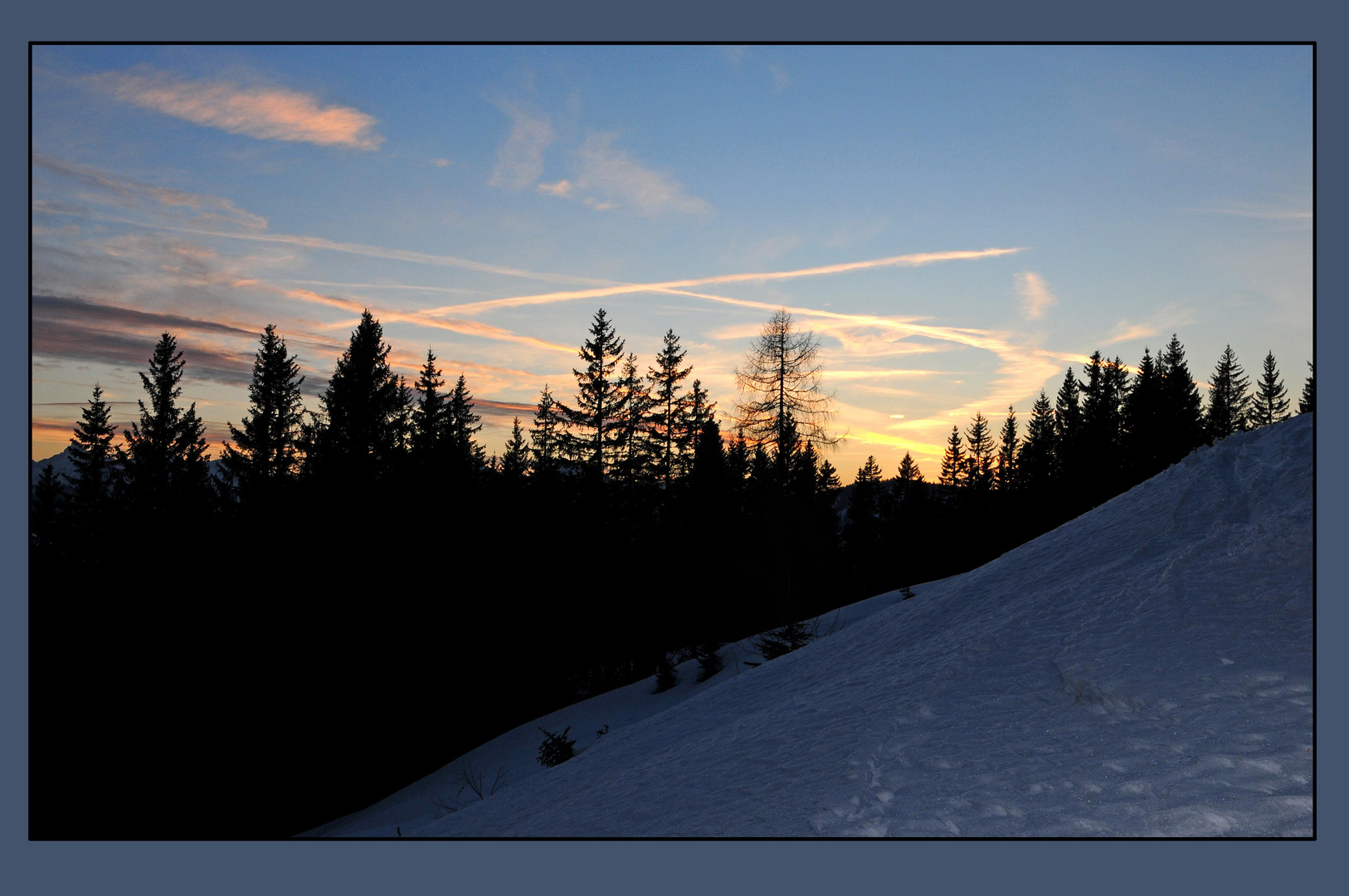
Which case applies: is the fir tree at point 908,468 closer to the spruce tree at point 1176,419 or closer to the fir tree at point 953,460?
the fir tree at point 953,460

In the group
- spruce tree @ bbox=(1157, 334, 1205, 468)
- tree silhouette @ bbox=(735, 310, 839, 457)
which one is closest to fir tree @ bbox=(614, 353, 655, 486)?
tree silhouette @ bbox=(735, 310, 839, 457)

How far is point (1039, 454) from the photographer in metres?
38.1

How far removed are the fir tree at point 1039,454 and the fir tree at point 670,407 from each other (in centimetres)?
1782

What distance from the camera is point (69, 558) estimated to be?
23906 mm

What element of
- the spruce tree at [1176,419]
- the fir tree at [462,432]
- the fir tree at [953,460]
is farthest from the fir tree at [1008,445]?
the fir tree at [462,432]

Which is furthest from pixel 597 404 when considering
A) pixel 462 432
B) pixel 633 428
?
pixel 462 432

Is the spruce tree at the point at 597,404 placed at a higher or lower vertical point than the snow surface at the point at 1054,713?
higher

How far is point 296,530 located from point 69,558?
6660 millimetres

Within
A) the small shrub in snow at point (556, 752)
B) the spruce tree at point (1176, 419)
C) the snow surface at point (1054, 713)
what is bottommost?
the small shrub in snow at point (556, 752)

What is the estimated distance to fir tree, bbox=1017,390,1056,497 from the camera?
124 ft

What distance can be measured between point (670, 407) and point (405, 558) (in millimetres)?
19328

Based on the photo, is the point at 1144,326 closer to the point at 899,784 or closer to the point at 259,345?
the point at 899,784

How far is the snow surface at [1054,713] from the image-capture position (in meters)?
4.04

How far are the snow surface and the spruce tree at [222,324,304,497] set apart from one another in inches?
1229
